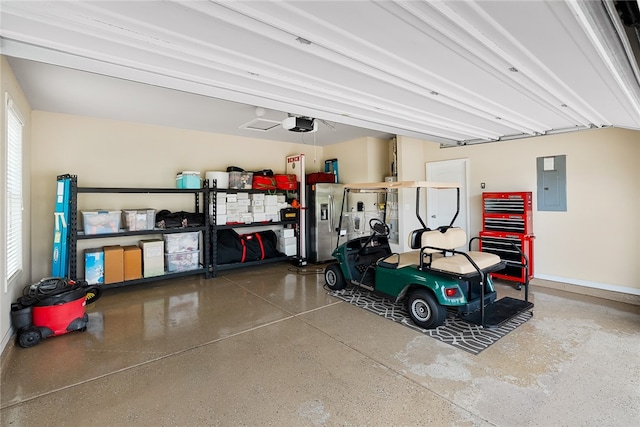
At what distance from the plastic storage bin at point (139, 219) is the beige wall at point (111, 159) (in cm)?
66

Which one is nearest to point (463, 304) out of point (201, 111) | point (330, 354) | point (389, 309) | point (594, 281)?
point (389, 309)

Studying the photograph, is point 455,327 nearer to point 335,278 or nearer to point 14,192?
point 335,278

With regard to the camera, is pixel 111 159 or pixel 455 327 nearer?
pixel 455 327

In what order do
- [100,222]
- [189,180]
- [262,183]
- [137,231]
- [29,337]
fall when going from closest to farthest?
[29,337] → [100,222] → [137,231] → [189,180] → [262,183]

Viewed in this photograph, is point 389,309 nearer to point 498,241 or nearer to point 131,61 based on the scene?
point 498,241

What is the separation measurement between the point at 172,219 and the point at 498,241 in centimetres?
540

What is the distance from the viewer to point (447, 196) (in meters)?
5.85

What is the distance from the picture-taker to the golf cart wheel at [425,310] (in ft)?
10.3

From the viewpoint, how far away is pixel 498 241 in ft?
15.8

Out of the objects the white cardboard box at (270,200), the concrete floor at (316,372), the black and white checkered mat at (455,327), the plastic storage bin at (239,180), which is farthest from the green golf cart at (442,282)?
the plastic storage bin at (239,180)

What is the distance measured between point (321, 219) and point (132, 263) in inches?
139

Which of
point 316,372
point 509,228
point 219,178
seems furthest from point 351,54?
point 219,178

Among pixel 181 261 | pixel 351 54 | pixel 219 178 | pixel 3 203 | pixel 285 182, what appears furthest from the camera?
pixel 285 182

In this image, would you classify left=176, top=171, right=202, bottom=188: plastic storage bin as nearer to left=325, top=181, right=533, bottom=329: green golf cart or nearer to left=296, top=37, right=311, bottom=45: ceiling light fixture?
left=325, top=181, right=533, bottom=329: green golf cart
